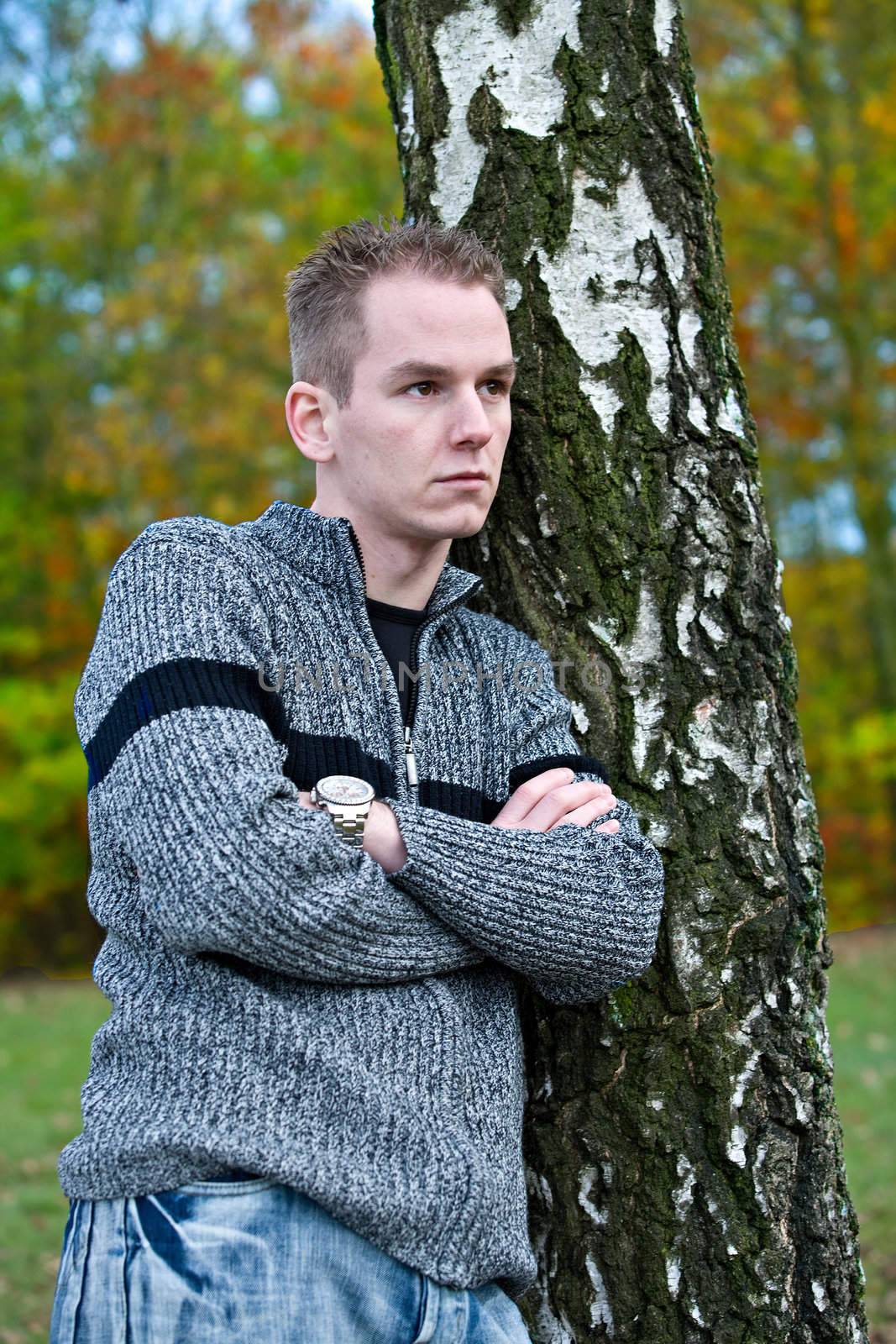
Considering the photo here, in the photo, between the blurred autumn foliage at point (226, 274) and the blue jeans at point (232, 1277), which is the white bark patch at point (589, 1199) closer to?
the blue jeans at point (232, 1277)

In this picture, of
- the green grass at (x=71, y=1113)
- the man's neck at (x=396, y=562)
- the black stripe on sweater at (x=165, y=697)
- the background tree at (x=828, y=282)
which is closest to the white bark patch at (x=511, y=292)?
the man's neck at (x=396, y=562)

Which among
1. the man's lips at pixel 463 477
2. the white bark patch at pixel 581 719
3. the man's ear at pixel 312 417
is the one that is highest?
the man's ear at pixel 312 417

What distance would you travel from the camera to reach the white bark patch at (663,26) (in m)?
2.63

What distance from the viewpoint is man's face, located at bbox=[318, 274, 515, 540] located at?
2203 mm

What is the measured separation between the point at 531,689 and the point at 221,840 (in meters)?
0.79

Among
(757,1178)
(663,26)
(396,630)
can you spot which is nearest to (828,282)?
(663,26)

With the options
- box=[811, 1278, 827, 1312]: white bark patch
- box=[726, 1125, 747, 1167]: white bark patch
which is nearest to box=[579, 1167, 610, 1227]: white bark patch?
box=[726, 1125, 747, 1167]: white bark patch

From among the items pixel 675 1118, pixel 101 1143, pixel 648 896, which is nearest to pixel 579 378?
pixel 648 896

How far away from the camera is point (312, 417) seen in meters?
2.32

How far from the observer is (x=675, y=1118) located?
7.82ft

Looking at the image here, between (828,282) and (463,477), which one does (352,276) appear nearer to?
(463,477)

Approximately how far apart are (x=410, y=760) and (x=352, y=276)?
2.85 ft

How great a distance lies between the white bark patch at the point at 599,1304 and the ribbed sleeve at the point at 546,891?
0.57 m

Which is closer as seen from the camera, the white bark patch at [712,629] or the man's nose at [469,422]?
the man's nose at [469,422]
